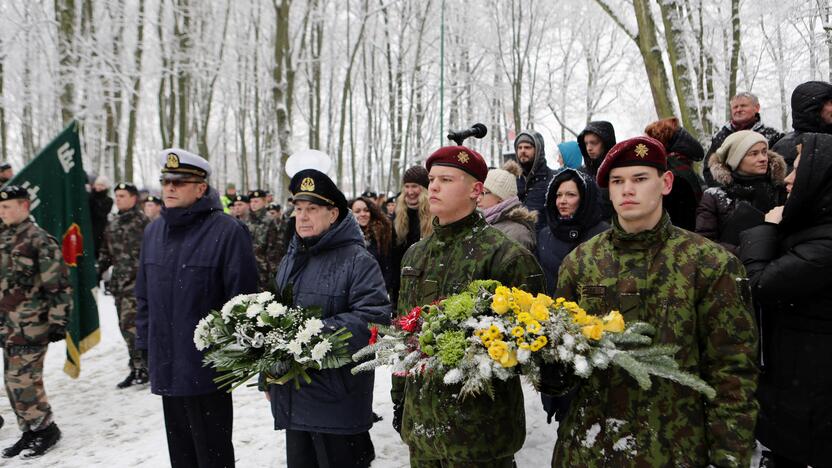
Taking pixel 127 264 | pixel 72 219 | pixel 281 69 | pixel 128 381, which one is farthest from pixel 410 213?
pixel 281 69

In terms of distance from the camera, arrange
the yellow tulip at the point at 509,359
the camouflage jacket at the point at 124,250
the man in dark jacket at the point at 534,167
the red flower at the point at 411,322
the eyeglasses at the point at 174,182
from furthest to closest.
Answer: the camouflage jacket at the point at 124,250
the man in dark jacket at the point at 534,167
the eyeglasses at the point at 174,182
the red flower at the point at 411,322
the yellow tulip at the point at 509,359

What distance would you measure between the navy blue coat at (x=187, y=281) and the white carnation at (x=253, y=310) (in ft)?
3.02

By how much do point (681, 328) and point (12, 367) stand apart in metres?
5.74

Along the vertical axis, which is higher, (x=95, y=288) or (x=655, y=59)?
(x=655, y=59)

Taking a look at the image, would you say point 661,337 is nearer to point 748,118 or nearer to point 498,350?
point 498,350

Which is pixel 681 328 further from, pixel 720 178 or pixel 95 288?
pixel 95 288

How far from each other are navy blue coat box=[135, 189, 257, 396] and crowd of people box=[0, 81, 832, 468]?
0.05 feet

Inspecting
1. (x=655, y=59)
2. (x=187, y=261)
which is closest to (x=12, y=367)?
(x=187, y=261)

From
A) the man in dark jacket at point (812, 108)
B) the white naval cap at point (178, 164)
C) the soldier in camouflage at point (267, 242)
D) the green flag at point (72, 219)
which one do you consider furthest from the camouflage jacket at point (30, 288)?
the man in dark jacket at point (812, 108)

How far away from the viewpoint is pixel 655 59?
7.25 m

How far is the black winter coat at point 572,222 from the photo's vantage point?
163 inches

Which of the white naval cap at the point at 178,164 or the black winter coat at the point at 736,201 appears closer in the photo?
the black winter coat at the point at 736,201

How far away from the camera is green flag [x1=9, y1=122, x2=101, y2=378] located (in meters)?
5.79

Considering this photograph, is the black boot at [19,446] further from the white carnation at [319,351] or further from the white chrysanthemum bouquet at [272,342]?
the white carnation at [319,351]
